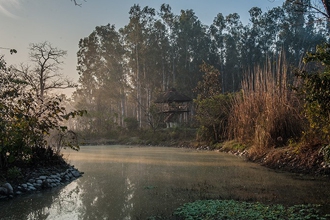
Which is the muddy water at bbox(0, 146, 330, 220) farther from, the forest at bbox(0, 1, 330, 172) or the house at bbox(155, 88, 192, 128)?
the house at bbox(155, 88, 192, 128)

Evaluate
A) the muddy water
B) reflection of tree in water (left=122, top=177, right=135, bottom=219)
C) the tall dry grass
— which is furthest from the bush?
reflection of tree in water (left=122, top=177, right=135, bottom=219)

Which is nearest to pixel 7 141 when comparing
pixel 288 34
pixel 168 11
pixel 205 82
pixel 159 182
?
pixel 159 182

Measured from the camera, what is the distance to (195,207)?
11.3ft

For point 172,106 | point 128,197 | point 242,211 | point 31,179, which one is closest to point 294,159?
point 242,211

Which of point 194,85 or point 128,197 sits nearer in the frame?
point 128,197

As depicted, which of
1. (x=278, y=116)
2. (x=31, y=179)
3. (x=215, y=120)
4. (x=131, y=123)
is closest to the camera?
(x=31, y=179)

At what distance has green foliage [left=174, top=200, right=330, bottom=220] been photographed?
3.03 m

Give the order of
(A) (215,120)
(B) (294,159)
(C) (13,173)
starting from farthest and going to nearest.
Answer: (A) (215,120)
(B) (294,159)
(C) (13,173)

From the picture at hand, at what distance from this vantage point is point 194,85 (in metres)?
25.7

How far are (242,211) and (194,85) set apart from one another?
22696 millimetres

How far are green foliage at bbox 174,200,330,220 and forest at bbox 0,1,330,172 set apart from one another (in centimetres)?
169

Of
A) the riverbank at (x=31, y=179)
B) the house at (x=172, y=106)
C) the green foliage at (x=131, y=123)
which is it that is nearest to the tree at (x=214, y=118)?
the house at (x=172, y=106)

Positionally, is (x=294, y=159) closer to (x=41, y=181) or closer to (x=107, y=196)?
(x=107, y=196)

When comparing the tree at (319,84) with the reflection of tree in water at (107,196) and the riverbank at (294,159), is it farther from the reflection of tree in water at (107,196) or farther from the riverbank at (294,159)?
the reflection of tree in water at (107,196)
